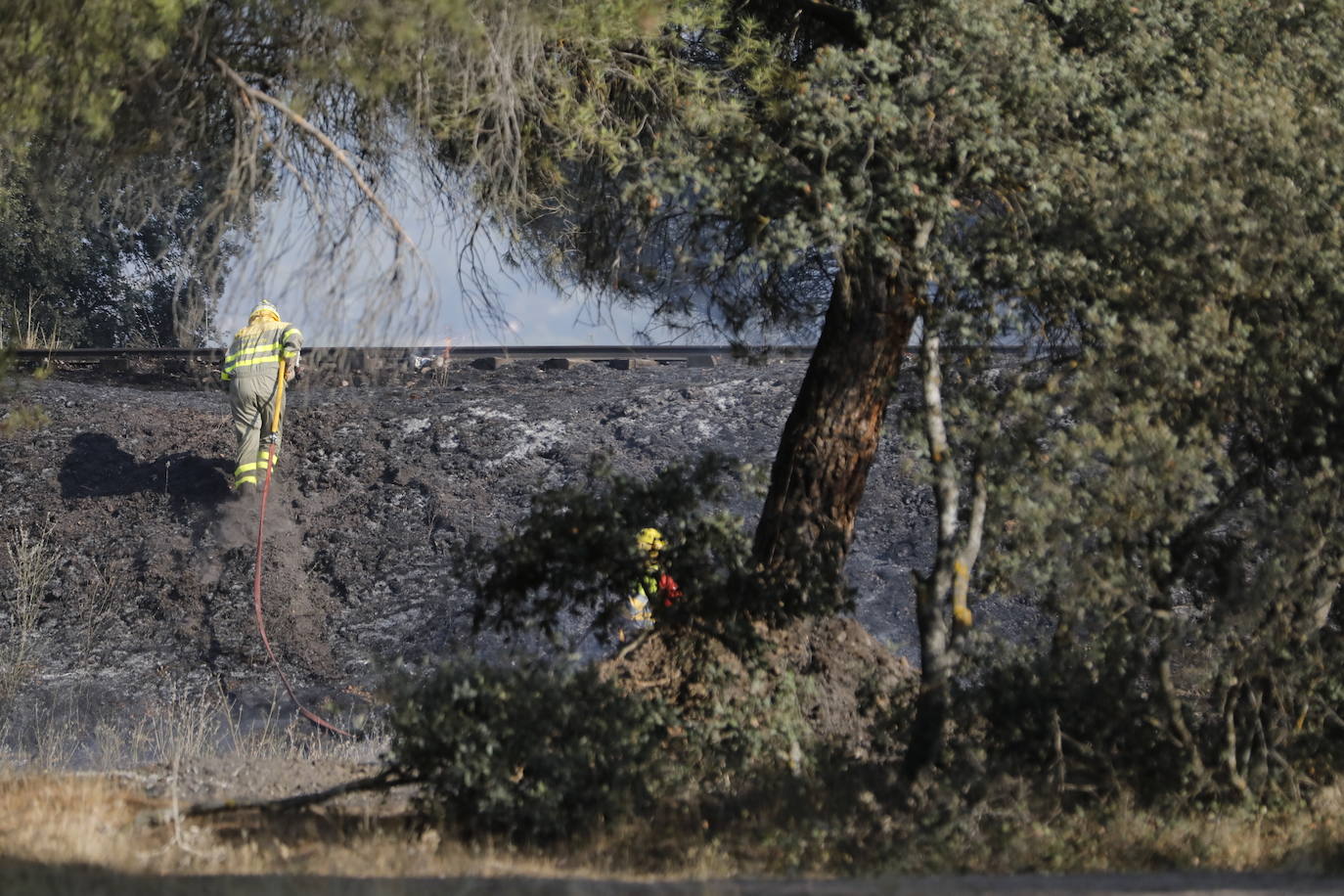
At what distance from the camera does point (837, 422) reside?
880cm

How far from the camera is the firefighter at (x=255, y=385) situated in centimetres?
1427

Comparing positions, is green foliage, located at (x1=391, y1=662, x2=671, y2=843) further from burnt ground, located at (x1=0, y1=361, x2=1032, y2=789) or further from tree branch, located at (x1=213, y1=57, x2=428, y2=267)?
burnt ground, located at (x1=0, y1=361, x2=1032, y2=789)

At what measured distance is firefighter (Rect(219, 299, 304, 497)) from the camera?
14273 millimetres

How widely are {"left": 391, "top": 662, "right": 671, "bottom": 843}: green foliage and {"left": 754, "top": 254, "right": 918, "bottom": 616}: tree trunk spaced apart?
6.45ft

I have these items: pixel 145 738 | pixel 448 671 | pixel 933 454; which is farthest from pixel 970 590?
pixel 145 738

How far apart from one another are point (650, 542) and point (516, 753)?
1738 millimetres

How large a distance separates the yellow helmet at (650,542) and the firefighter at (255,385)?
7.09 metres

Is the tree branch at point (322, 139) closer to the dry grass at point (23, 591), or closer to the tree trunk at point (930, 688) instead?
the tree trunk at point (930, 688)

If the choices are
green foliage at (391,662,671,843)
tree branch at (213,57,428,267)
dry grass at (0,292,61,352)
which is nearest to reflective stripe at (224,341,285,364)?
dry grass at (0,292,61,352)

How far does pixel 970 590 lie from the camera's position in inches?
302

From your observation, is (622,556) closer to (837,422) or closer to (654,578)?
(654,578)

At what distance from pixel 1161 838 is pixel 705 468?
2943 millimetres

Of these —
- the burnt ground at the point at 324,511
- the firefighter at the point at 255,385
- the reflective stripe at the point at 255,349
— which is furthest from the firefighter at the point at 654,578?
the reflective stripe at the point at 255,349

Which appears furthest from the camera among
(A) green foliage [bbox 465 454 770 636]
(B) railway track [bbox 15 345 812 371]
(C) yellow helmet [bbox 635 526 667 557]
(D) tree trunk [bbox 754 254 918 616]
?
(B) railway track [bbox 15 345 812 371]
